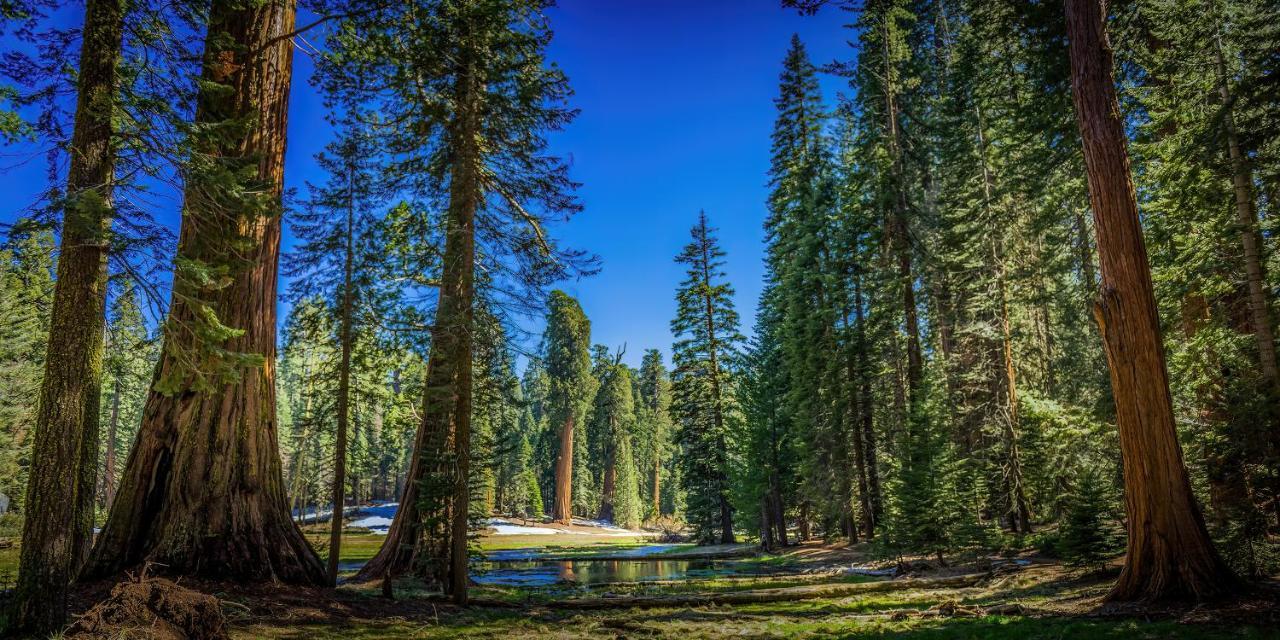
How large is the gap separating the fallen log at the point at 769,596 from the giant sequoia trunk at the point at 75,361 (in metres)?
6.52

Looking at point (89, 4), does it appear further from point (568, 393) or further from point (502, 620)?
point (568, 393)

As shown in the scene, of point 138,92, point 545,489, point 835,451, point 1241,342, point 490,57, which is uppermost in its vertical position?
point 490,57

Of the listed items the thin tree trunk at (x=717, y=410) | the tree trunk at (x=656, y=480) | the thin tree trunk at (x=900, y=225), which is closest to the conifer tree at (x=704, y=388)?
the thin tree trunk at (x=717, y=410)

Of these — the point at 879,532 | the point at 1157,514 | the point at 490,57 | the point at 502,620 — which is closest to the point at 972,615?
the point at 1157,514

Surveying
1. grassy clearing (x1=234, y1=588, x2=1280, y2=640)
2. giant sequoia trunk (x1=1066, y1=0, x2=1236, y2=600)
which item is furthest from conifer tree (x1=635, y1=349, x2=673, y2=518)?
giant sequoia trunk (x1=1066, y1=0, x2=1236, y2=600)

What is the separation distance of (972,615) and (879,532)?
7.87m

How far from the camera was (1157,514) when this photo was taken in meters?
7.15

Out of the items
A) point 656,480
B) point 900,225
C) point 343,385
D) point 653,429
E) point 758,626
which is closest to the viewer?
point 758,626

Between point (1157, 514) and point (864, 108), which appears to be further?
point (864, 108)

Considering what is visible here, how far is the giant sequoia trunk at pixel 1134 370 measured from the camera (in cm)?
694

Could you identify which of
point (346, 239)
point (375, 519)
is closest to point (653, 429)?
point (375, 519)

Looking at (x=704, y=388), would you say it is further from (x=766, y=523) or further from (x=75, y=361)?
(x=75, y=361)

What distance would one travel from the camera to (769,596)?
1066cm

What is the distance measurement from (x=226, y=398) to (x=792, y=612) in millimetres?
9250
